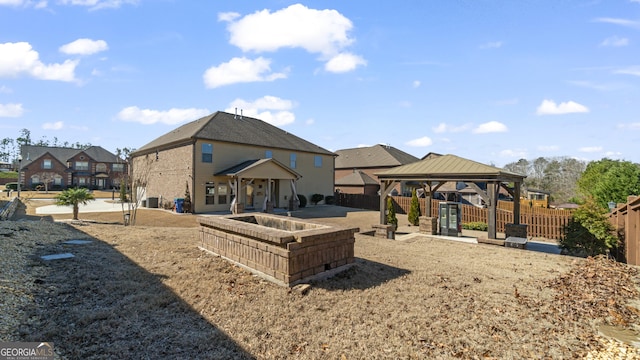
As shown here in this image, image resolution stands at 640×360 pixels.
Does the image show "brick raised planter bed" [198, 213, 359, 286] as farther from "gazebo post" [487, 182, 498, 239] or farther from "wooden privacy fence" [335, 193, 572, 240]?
"wooden privacy fence" [335, 193, 572, 240]

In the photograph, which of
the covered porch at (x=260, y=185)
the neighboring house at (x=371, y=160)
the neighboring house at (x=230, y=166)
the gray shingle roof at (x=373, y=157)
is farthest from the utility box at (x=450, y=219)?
the gray shingle roof at (x=373, y=157)

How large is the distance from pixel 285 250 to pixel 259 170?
17.3m

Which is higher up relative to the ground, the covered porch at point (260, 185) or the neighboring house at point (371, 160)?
the neighboring house at point (371, 160)

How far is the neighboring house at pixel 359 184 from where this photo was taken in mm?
34531

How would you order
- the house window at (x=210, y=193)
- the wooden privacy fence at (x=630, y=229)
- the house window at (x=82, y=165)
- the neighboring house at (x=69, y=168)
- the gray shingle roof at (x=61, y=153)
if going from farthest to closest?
1. the house window at (x=82, y=165)
2. the gray shingle roof at (x=61, y=153)
3. the neighboring house at (x=69, y=168)
4. the house window at (x=210, y=193)
5. the wooden privacy fence at (x=630, y=229)

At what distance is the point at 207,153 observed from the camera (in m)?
22.3

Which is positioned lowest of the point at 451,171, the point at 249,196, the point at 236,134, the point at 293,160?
the point at 249,196

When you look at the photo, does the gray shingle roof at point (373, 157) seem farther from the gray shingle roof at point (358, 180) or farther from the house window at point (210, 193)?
the house window at point (210, 193)

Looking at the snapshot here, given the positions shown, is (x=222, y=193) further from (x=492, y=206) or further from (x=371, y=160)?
(x=371, y=160)

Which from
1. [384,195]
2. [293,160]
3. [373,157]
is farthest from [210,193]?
[373,157]

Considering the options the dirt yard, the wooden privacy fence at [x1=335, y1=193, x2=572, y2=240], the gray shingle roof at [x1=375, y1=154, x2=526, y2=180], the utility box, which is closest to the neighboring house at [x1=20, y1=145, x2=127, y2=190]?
the wooden privacy fence at [x1=335, y1=193, x2=572, y2=240]

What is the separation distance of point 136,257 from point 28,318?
3465 mm

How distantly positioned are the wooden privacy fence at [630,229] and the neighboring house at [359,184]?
80.9ft

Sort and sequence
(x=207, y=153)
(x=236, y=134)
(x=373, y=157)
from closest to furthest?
(x=207, y=153) → (x=236, y=134) → (x=373, y=157)
